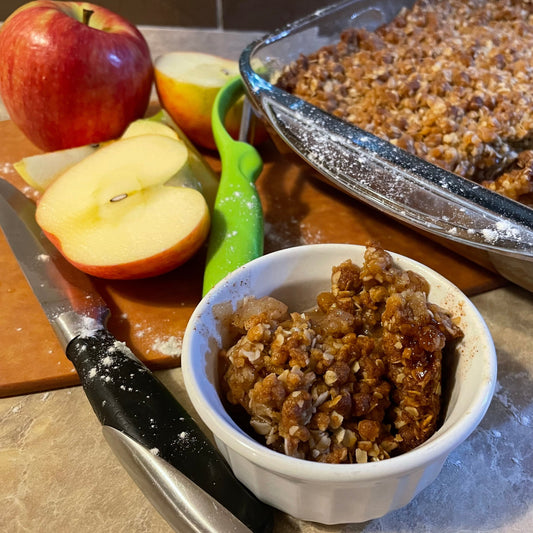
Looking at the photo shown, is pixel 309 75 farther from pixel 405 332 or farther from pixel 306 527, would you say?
pixel 306 527

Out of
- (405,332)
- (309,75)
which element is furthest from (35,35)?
(405,332)

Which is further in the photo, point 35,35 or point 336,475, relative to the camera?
point 35,35

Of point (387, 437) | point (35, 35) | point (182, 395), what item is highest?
point (35, 35)

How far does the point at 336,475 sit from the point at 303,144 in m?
0.49

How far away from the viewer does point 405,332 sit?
0.50 metres

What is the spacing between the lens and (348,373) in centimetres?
49

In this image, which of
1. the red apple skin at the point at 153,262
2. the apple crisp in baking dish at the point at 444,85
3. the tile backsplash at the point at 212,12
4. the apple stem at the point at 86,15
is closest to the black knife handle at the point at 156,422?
the red apple skin at the point at 153,262

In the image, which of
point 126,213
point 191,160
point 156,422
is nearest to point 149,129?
point 191,160

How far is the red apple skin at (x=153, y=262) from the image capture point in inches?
28.2

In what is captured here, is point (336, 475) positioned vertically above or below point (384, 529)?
above

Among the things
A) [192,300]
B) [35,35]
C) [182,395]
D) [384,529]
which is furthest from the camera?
[35,35]

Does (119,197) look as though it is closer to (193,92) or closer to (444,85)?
(193,92)

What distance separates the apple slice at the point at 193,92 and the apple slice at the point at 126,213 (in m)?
0.20

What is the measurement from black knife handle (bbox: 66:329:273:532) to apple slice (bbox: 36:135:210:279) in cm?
15
